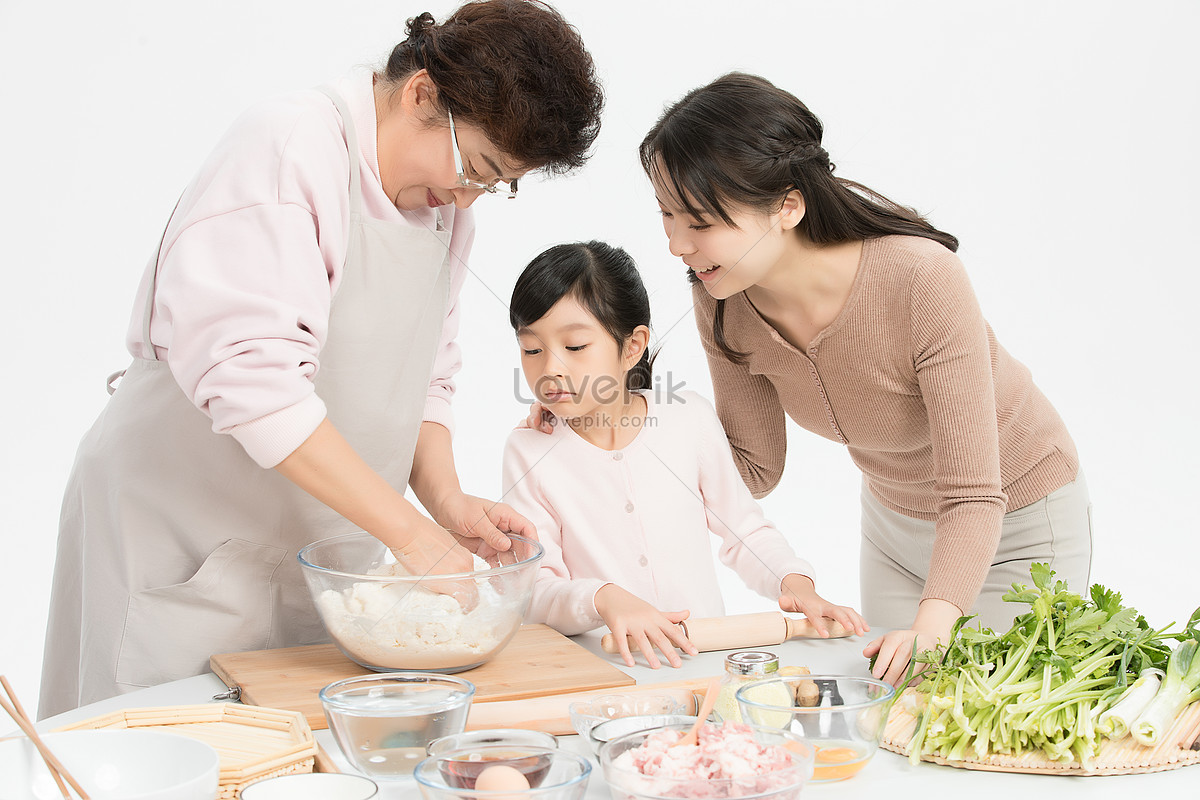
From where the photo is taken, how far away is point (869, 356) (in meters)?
1.67

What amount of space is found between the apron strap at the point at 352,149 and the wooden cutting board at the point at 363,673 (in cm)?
57

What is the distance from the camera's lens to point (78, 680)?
57.8 inches

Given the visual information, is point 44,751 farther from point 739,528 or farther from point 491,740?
point 739,528

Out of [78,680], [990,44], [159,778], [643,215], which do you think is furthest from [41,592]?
[990,44]

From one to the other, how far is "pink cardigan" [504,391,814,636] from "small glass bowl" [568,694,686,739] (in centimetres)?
66

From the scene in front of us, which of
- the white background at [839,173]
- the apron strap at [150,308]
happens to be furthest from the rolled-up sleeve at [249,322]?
the white background at [839,173]

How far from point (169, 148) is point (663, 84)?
59.4 inches

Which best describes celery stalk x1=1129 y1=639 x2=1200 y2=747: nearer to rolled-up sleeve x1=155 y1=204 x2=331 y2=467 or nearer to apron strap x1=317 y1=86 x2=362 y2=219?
rolled-up sleeve x1=155 y1=204 x2=331 y2=467

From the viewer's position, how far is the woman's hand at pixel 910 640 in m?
1.23

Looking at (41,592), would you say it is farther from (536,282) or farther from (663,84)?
(663,84)

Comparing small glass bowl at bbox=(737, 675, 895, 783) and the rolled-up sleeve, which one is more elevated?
the rolled-up sleeve

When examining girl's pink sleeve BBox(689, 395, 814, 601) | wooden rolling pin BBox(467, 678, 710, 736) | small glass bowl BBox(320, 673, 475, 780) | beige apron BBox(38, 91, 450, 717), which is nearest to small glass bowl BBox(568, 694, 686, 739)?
wooden rolling pin BBox(467, 678, 710, 736)

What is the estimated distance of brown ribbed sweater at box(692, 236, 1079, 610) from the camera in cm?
148

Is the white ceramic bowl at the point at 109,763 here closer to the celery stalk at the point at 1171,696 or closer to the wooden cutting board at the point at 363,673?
the wooden cutting board at the point at 363,673
